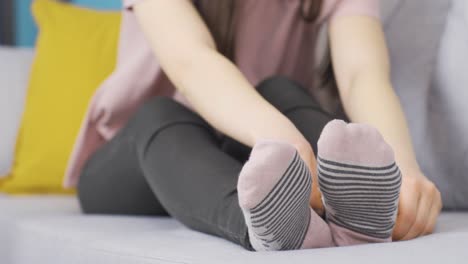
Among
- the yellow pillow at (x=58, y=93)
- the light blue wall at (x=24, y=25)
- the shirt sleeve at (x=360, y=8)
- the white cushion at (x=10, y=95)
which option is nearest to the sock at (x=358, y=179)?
the shirt sleeve at (x=360, y=8)

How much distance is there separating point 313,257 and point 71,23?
3.88ft

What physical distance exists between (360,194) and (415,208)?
12cm

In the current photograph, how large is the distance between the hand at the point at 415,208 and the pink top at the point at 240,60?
44cm

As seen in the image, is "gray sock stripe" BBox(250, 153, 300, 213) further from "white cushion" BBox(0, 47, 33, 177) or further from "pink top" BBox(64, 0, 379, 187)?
"white cushion" BBox(0, 47, 33, 177)

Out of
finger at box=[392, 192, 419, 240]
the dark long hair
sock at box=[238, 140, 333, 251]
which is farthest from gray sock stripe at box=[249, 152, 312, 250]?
the dark long hair

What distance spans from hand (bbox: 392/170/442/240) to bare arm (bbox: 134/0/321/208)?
8 centimetres

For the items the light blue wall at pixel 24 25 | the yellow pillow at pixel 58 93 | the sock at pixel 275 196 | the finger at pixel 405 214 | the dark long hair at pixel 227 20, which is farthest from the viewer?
the light blue wall at pixel 24 25

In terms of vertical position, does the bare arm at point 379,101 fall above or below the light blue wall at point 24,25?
above

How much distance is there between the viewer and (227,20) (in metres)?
1.18

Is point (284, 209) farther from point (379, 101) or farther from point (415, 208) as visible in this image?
point (379, 101)

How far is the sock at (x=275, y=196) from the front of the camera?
0.62 meters

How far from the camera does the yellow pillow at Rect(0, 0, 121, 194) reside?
1.59 metres

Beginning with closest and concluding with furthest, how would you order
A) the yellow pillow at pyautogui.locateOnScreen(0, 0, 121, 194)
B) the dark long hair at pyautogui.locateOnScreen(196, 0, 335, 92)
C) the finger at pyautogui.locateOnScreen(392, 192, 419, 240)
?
the finger at pyautogui.locateOnScreen(392, 192, 419, 240) < the dark long hair at pyautogui.locateOnScreen(196, 0, 335, 92) < the yellow pillow at pyautogui.locateOnScreen(0, 0, 121, 194)

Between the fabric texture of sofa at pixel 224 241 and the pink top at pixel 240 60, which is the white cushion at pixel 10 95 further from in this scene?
the pink top at pixel 240 60
